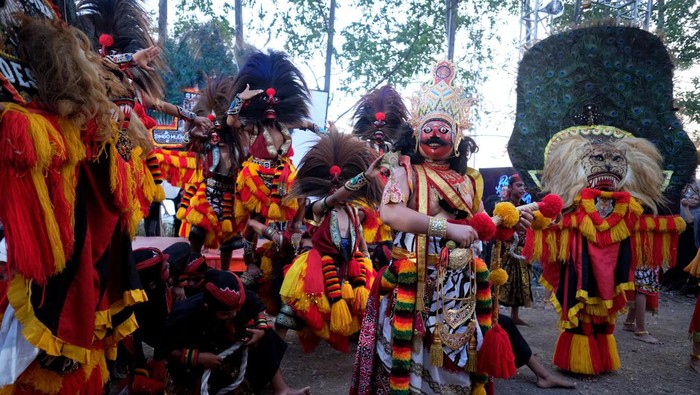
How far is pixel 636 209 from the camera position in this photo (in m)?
4.51

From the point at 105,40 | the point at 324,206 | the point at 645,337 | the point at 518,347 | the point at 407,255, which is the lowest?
the point at 645,337

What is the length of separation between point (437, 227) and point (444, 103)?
89 centimetres

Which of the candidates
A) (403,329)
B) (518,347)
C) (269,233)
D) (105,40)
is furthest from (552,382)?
(105,40)

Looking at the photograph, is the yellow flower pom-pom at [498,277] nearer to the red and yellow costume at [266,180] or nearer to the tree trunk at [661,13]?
the red and yellow costume at [266,180]

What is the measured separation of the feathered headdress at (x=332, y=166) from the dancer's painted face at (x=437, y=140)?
6.06ft

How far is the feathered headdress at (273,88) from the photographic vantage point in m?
5.60

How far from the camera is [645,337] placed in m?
6.07

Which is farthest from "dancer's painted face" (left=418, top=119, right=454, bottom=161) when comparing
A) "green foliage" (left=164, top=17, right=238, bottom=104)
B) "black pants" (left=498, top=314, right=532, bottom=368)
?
"green foliage" (left=164, top=17, right=238, bottom=104)

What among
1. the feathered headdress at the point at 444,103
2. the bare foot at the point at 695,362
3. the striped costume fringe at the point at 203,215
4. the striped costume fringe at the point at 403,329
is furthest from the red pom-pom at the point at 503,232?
the striped costume fringe at the point at 203,215

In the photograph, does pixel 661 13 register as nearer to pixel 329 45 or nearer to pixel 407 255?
pixel 329 45

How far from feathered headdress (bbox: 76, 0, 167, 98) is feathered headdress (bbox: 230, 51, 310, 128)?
5.55ft

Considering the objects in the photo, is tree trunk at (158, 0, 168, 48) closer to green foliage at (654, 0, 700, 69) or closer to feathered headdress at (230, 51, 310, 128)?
feathered headdress at (230, 51, 310, 128)

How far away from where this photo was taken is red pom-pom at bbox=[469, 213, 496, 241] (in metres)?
2.68

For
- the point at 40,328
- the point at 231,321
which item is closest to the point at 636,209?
the point at 231,321
